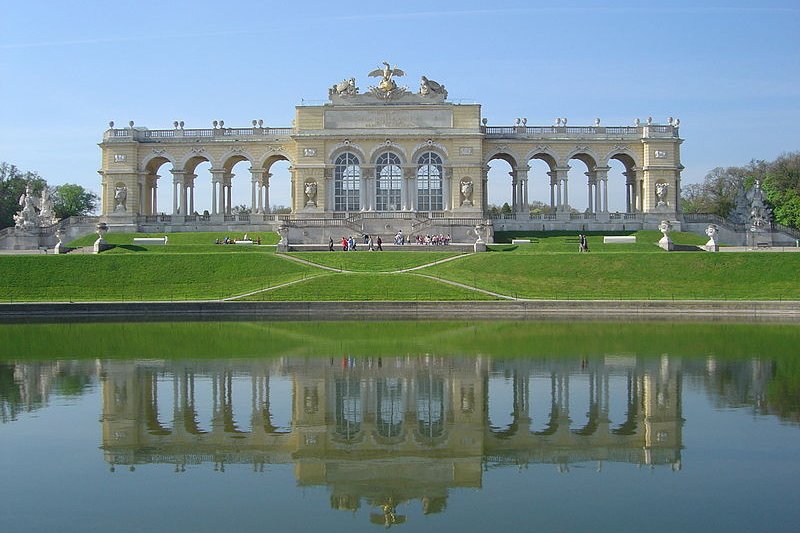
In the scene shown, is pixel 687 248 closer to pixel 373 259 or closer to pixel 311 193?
pixel 373 259

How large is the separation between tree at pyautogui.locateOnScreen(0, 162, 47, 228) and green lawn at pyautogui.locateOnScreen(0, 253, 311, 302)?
40194 mm

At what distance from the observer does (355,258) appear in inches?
2034

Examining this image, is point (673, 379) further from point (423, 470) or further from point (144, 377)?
point (144, 377)

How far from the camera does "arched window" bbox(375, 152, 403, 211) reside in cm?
7069

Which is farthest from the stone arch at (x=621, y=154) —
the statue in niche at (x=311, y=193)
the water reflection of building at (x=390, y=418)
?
the water reflection of building at (x=390, y=418)

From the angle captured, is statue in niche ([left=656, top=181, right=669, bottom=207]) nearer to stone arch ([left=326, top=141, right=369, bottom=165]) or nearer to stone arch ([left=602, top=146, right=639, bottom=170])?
stone arch ([left=602, top=146, right=639, bottom=170])

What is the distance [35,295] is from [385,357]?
25530 millimetres

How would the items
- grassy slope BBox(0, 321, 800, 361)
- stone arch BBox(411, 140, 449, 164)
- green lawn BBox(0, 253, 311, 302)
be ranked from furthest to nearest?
stone arch BBox(411, 140, 449, 164), green lawn BBox(0, 253, 311, 302), grassy slope BBox(0, 321, 800, 361)

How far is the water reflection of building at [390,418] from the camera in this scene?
13727 mm

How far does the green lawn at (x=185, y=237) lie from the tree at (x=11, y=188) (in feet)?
79.7

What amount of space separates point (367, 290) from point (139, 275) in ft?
41.7

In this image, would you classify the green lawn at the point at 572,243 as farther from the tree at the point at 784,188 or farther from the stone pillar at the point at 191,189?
the stone pillar at the point at 191,189

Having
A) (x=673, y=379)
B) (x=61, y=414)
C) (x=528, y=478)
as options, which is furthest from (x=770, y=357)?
(x=61, y=414)

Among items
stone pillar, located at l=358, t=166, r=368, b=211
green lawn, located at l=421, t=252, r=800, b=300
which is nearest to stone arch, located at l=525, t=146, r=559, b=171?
stone pillar, located at l=358, t=166, r=368, b=211
